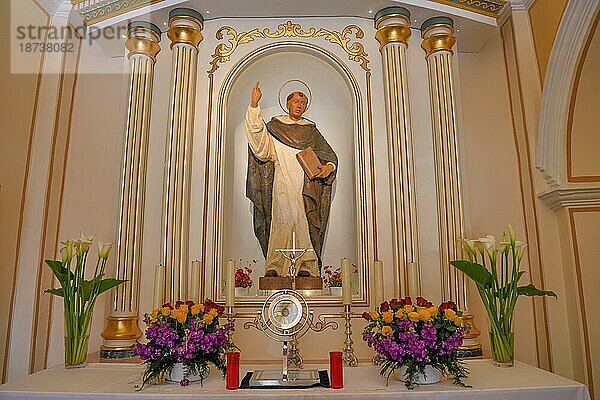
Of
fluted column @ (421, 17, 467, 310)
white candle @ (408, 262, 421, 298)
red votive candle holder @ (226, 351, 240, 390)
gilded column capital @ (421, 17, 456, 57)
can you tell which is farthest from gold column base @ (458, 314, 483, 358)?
gilded column capital @ (421, 17, 456, 57)

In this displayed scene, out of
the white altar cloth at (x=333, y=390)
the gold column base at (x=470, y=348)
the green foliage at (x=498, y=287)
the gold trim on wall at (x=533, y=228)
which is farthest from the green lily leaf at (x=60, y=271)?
the gold trim on wall at (x=533, y=228)

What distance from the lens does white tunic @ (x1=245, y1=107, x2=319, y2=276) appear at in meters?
4.53

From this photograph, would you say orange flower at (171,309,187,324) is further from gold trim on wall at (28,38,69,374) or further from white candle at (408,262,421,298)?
white candle at (408,262,421,298)

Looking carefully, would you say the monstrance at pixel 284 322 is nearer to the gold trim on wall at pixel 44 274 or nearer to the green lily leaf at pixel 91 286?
the green lily leaf at pixel 91 286

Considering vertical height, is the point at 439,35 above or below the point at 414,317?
above

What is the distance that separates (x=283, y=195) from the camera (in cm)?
467

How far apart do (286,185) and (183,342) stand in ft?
6.80

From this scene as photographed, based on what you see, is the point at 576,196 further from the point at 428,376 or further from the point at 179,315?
the point at 179,315

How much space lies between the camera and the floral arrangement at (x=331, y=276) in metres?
4.49

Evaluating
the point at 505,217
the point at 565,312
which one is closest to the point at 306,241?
the point at 505,217

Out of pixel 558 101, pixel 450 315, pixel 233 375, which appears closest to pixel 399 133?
pixel 558 101

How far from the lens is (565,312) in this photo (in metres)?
3.91

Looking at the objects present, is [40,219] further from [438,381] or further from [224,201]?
[438,381]

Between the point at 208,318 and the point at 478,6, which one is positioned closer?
the point at 208,318
